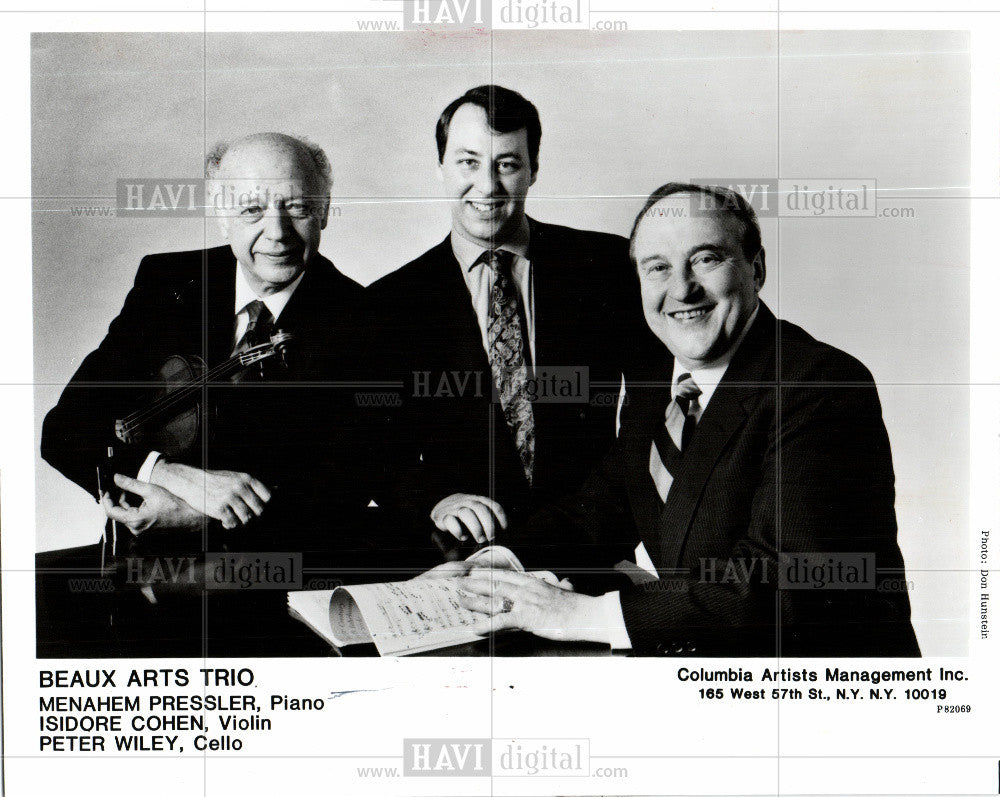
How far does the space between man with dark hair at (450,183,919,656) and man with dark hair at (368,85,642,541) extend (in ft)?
0.25

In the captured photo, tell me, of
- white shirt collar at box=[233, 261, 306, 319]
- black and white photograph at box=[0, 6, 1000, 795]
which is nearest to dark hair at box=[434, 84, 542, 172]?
black and white photograph at box=[0, 6, 1000, 795]

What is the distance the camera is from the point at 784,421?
88.8 inches

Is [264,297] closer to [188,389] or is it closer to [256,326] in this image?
[256,326]

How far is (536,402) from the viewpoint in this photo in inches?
89.8

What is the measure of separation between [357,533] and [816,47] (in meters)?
1.75

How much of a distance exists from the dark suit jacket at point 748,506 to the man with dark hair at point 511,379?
0.31 feet

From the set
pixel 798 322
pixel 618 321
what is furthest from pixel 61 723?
pixel 798 322

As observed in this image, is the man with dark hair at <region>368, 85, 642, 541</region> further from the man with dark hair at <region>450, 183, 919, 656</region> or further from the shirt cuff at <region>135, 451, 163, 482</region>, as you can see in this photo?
the shirt cuff at <region>135, 451, 163, 482</region>

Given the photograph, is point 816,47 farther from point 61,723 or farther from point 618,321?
point 61,723

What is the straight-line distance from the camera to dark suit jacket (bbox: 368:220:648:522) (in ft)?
7.47

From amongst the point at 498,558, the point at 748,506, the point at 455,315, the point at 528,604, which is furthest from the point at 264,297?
the point at 748,506

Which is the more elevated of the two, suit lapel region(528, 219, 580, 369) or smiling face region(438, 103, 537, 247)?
smiling face region(438, 103, 537, 247)

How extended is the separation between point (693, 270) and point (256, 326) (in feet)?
3.74

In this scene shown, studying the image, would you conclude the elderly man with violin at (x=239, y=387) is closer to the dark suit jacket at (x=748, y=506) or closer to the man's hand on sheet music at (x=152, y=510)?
the man's hand on sheet music at (x=152, y=510)
